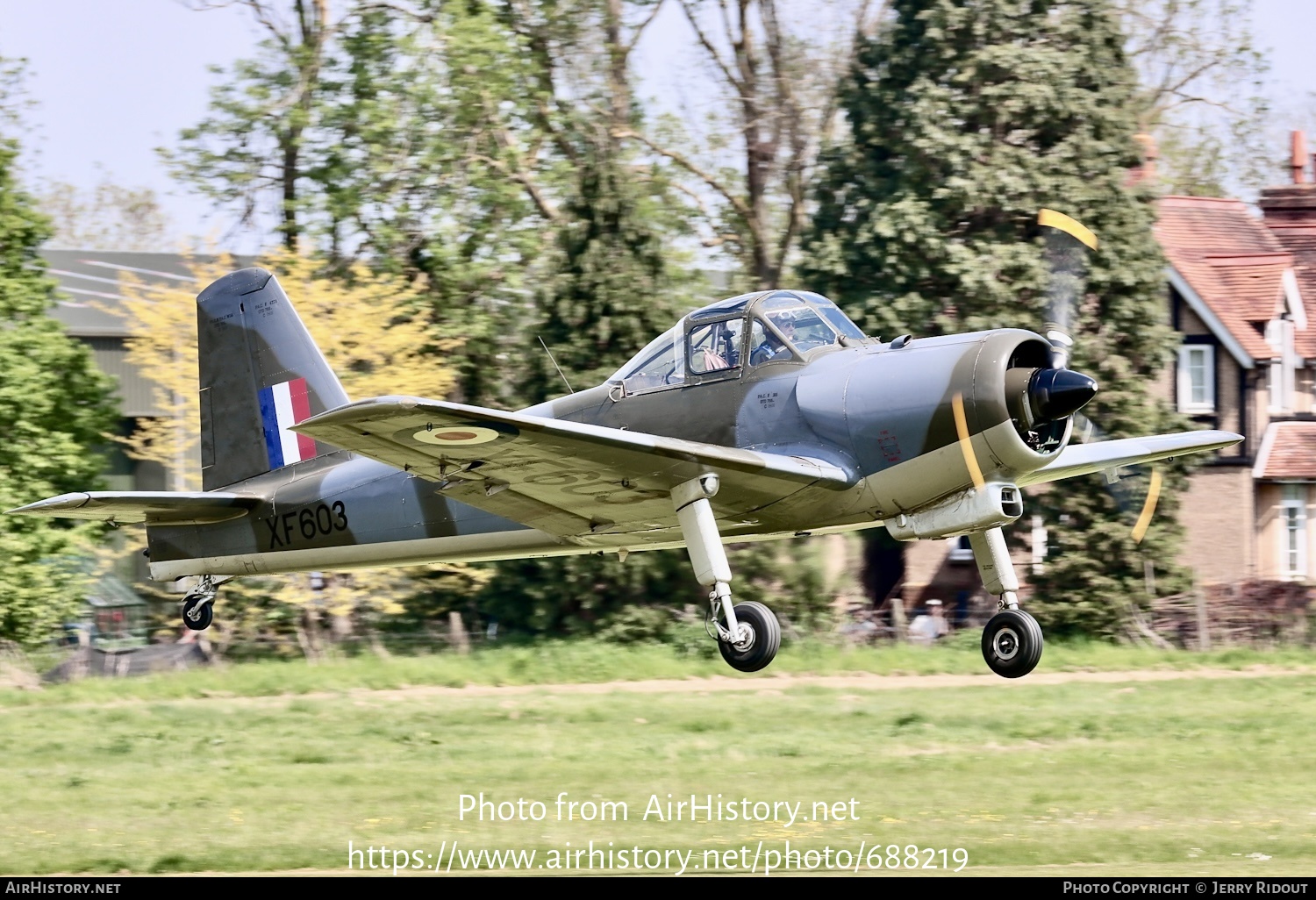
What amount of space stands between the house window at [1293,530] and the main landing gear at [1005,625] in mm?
22582

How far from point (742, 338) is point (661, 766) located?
278 inches

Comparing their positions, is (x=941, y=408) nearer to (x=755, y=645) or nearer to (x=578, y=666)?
(x=755, y=645)

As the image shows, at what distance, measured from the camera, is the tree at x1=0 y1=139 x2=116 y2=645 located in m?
24.9

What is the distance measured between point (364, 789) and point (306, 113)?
1845 cm

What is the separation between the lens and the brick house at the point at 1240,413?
30.8 meters

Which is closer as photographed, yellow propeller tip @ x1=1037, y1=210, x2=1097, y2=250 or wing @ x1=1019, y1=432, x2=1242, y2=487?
yellow propeller tip @ x1=1037, y1=210, x2=1097, y2=250

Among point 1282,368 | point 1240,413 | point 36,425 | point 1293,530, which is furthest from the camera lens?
point 1282,368

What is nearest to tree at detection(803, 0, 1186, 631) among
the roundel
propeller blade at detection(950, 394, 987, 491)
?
propeller blade at detection(950, 394, 987, 491)

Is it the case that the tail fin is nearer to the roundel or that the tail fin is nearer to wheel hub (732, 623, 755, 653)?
the roundel

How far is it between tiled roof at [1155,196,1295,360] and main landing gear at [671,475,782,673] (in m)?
22.1

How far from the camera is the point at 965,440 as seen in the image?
10469 millimetres

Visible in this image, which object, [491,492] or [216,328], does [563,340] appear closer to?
[216,328]

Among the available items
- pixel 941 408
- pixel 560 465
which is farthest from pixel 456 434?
pixel 941 408

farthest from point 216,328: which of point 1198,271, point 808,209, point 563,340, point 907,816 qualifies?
point 1198,271
